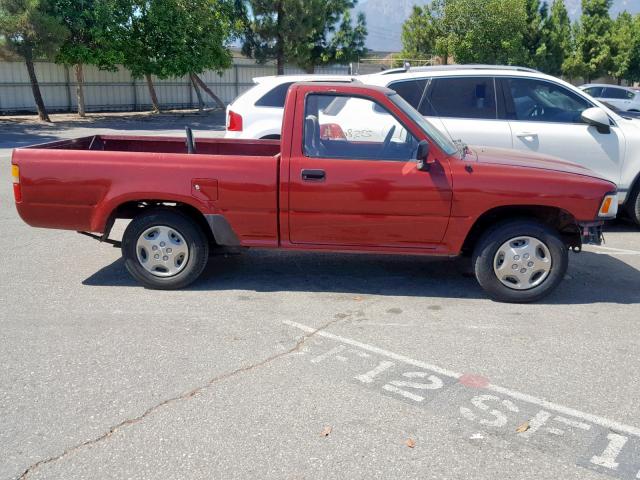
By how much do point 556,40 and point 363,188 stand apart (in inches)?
1488

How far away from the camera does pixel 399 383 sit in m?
4.39

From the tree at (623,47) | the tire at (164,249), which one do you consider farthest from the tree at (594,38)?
the tire at (164,249)

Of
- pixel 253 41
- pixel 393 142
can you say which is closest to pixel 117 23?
pixel 253 41

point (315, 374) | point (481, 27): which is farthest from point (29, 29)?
point (315, 374)

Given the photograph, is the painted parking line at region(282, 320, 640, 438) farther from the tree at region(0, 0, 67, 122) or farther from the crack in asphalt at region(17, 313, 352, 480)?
the tree at region(0, 0, 67, 122)

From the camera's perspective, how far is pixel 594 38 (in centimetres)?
4119

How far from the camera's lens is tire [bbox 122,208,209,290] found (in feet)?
19.6

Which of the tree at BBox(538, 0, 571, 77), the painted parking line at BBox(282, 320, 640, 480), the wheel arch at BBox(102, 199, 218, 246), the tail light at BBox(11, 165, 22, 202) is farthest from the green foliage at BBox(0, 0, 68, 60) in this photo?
→ the tree at BBox(538, 0, 571, 77)

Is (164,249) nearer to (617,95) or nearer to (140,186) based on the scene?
(140,186)

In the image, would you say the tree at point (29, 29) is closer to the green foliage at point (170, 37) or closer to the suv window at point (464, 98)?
the green foliage at point (170, 37)

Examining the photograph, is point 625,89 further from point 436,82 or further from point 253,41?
point 436,82

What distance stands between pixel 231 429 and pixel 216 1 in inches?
1105

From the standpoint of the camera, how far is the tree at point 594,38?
40906 millimetres

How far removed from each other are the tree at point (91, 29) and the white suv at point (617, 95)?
18.3 metres
